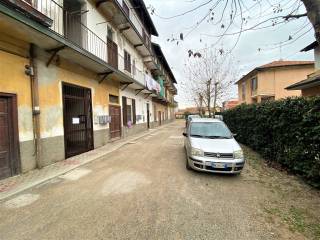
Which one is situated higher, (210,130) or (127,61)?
(127,61)

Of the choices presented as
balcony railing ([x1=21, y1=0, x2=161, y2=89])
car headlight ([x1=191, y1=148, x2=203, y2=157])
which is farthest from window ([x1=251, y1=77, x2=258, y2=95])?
car headlight ([x1=191, y1=148, x2=203, y2=157])

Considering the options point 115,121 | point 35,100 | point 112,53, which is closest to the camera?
point 35,100

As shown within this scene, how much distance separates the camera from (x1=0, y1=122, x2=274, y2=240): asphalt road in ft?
9.52

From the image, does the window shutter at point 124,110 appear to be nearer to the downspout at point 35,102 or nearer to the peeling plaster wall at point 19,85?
the downspout at point 35,102

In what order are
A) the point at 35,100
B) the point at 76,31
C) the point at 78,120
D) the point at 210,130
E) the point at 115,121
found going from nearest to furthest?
the point at 35,100, the point at 210,130, the point at 78,120, the point at 76,31, the point at 115,121

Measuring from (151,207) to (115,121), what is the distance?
944cm

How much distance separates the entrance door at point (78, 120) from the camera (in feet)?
26.9

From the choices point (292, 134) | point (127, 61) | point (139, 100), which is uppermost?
point (127, 61)

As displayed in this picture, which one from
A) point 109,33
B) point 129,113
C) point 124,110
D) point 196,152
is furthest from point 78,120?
point 129,113

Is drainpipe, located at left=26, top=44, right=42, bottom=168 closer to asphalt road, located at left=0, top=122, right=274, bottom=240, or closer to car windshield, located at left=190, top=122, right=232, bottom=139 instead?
asphalt road, located at left=0, top=122, right=274, bottom=240

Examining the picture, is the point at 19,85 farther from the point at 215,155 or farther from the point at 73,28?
the point at 215,155

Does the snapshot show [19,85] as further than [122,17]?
No

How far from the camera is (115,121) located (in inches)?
493

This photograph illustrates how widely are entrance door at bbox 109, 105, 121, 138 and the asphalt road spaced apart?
247 inches
